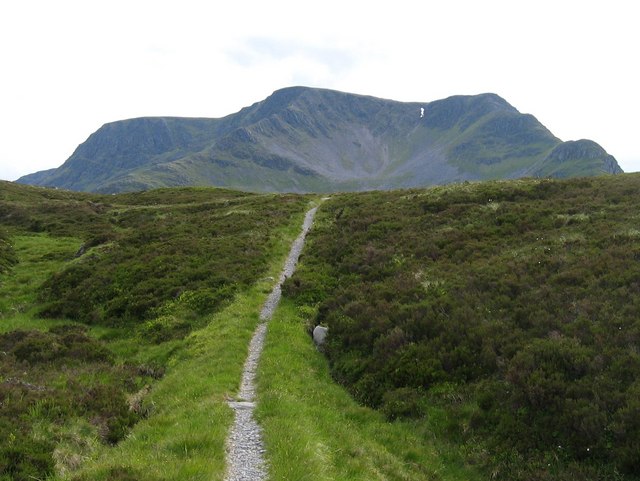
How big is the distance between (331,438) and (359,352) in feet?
21.6

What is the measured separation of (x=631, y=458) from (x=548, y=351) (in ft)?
13.6

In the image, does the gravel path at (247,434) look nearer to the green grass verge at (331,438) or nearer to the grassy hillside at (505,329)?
the green grass verge at (331,438)

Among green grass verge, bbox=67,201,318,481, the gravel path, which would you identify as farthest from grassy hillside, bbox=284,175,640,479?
green grass verge, bbox=67,201,318,481

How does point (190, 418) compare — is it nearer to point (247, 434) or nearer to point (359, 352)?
point (247, 434)

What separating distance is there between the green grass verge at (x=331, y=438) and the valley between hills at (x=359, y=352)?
0.06m

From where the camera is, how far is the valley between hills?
35.8ft

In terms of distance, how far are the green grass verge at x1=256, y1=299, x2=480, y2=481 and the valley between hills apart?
61 mm

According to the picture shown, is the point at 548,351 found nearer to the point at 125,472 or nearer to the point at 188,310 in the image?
the point at 125,472

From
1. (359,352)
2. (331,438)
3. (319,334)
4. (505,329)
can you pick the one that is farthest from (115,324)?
(505,329)

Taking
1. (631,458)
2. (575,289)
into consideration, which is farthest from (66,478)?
(575,289)

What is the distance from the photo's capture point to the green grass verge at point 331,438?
1019 centimetres

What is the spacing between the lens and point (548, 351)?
1390 centimetres

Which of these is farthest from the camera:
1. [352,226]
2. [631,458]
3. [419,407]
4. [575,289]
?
[352,226]

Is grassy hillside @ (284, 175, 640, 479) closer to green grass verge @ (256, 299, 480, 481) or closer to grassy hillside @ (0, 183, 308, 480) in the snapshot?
green grass verge @ (256, 299, 480, 481)
